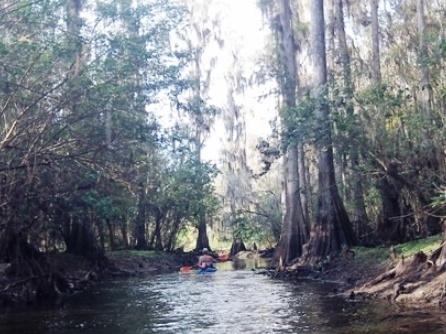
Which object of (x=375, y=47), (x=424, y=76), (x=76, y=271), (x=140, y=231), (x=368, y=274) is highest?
(x=375, y=47)

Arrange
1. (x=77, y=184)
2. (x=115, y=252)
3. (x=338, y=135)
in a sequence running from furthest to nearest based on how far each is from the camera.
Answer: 1. (x=115, y=252)
2. (x=338, y=135)
3. (x=77, y=184)

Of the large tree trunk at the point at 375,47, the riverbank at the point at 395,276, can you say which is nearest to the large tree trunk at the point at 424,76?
the large tree trunk at the point at 375,47

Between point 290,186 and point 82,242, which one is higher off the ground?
point 290,186

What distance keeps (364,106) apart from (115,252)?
1532 centimetres

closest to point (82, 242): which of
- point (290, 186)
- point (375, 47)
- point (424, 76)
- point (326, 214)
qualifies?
point (290, 186)

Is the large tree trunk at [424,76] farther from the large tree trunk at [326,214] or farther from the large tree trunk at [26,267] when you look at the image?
the large tree trunk at [26,267]

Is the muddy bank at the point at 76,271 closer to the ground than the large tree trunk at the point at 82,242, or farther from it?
closer to the ground

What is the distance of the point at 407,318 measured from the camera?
30.0ft

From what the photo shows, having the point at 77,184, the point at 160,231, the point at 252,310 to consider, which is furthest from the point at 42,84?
the point at 160,231

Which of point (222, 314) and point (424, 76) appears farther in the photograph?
point (424, 76)

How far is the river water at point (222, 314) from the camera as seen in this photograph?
904cm

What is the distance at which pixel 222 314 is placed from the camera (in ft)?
36.0

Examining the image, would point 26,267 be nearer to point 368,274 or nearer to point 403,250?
point 368,274

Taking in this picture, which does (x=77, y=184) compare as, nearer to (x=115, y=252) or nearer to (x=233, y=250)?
(x=115, y=252)
